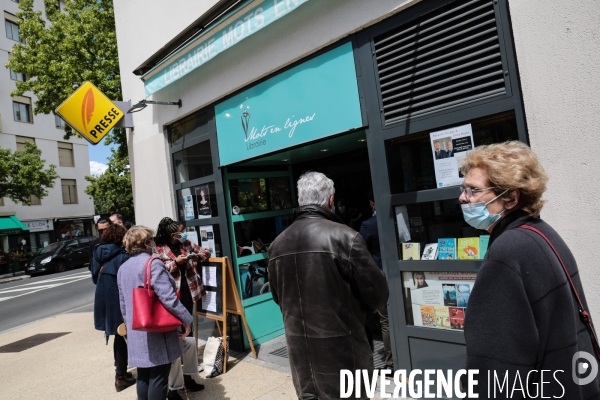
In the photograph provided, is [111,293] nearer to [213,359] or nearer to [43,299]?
[213,359]

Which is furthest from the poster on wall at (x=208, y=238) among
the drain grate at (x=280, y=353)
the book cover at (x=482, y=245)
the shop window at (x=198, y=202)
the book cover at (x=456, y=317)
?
the book cover at (x=482, y=245)

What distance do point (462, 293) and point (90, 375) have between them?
4733 mm

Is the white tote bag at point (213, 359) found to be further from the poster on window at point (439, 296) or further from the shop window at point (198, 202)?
the poster on window at point (439, 296)

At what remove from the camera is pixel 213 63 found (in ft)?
18.3

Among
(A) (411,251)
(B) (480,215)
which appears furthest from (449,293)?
(B) (480,215)

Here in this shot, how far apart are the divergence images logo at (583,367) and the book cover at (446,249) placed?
189 cm

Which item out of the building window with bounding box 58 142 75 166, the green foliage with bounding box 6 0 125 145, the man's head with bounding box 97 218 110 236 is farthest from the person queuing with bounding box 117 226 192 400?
the building window with bounding box 58 142 75 166

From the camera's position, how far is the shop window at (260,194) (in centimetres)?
579

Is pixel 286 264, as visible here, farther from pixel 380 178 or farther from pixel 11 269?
pixel 11 269

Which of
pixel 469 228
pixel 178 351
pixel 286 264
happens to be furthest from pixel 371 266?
pixel 178 351

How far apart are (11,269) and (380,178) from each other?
25285mm

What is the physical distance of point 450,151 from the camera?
10.7 ft

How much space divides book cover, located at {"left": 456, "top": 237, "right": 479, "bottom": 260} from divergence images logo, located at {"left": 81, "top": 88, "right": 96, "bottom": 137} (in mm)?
5859

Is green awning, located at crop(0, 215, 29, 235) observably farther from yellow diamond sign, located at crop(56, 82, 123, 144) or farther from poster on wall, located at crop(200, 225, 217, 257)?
poster on wall, located at crop(200, 225, 217, 257)
